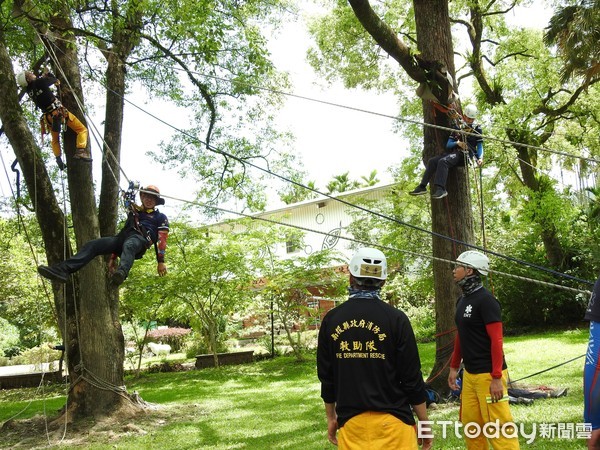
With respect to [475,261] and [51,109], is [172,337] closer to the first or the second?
[51,109]

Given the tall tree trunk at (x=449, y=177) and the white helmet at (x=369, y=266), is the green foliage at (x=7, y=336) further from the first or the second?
the white helmet at (x=369, y=266)

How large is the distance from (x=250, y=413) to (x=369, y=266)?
7306 millimetres

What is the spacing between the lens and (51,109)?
8.21 meters

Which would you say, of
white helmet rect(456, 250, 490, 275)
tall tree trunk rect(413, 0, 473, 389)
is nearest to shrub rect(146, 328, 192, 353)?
tall tree trunk rect(413, 0, 473, 389)

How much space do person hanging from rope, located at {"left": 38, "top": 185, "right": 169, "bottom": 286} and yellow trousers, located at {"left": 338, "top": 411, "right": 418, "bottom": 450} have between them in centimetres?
402

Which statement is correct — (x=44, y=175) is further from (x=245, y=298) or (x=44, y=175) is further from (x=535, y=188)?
(x=535, y=188)

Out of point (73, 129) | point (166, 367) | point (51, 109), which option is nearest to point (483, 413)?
point (51, 109)

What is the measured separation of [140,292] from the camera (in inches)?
663

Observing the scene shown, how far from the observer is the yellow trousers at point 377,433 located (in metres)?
3.36

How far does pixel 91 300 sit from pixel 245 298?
Answer: 834 centimetres

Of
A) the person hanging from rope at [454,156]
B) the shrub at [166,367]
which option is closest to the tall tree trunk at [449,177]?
the person hanging from rope at [454,156]

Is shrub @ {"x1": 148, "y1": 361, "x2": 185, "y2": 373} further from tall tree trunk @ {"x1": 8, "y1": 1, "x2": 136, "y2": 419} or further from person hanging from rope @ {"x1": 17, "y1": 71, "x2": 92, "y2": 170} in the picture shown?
person hanging from rope @ {"x1": 17, "y1": 71, "x2": 92, "y2": 170}

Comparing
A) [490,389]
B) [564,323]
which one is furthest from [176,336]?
[490,389]

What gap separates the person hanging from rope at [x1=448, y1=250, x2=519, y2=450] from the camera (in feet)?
15.6
